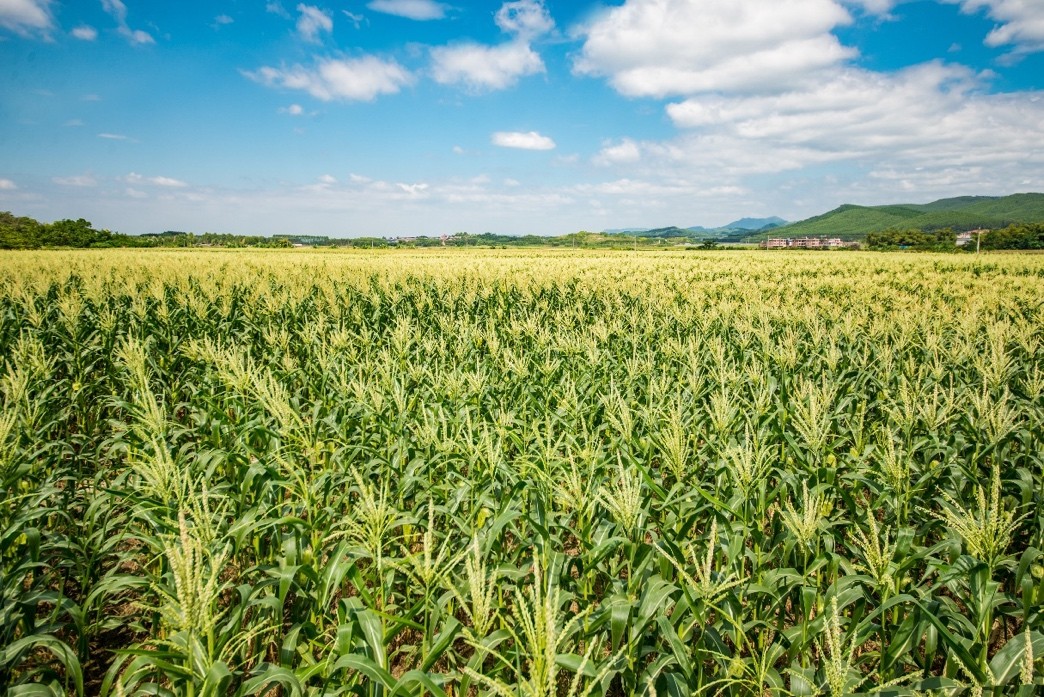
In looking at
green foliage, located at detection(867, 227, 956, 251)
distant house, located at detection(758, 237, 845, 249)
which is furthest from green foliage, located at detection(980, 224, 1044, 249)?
distant house, located at detection(758, 237, 845, 249)

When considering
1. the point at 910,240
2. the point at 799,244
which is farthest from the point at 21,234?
the point at 910,240

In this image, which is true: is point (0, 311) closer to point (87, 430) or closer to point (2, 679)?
point (87, 430)

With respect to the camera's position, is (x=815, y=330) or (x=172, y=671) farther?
(x=815, y=330)

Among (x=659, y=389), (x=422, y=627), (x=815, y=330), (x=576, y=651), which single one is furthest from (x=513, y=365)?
(x=815, y=330)

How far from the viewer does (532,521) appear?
2.86 meters

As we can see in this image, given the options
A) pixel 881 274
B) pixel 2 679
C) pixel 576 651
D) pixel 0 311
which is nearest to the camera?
pixel 2 679

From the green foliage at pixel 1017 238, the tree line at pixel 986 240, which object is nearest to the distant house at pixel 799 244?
the tree line at pixel 986 240

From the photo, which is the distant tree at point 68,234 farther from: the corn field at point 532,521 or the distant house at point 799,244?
the distant house at point 799,244

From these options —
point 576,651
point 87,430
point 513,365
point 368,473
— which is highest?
point 513,365

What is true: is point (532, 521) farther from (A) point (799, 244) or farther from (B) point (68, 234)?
(A) point (799, 244)

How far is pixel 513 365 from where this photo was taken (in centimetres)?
630

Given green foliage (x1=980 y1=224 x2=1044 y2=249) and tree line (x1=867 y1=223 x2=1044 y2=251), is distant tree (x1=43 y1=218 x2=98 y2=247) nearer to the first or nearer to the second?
tree line (x1=867 y1=223 x2=1044 y2=251)

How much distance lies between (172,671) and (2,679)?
1.46 m

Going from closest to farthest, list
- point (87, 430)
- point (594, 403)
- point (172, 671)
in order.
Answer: point (172, 671), point (594, 403), point (87, 430)
